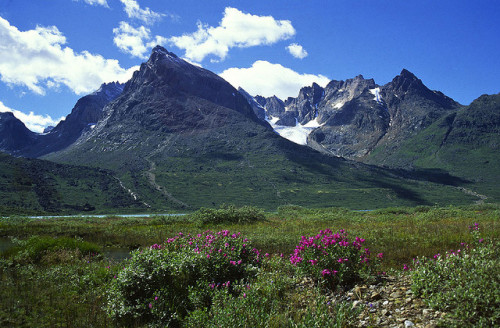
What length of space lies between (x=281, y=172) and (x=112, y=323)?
584 ft

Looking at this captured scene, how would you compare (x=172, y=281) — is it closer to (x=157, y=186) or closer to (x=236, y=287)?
(x=236, y=287)

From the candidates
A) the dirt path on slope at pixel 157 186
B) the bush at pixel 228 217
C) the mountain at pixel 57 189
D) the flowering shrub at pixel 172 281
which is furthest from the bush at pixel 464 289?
the dirt path on slope at pixel 157 186

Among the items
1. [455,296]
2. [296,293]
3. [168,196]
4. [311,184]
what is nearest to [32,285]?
[296,293]

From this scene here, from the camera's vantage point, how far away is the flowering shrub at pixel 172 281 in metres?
9.05

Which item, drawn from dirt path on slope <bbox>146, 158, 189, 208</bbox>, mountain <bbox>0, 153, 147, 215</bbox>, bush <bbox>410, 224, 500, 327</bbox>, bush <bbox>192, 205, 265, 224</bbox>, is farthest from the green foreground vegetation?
dirt path on slope <bbox>146, 158, 189, 208</bbox>

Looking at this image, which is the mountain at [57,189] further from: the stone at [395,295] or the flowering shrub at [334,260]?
the stone at [395,295]

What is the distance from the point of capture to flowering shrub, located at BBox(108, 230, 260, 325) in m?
9.05

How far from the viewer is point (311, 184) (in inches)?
6845

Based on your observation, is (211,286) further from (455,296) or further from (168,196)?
(168,196)

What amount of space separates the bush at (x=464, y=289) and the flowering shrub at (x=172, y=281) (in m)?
4.76

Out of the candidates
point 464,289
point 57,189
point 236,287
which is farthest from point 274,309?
point 57,189

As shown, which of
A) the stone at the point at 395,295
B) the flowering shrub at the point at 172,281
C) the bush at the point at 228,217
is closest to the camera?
the stone at the point at 395,295

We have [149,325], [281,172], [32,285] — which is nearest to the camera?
[149,325]

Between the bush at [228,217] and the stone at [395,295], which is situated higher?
the stone at [395,295]
